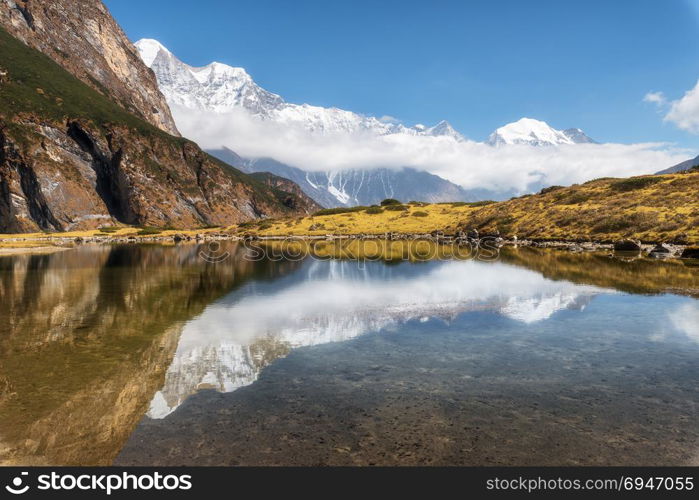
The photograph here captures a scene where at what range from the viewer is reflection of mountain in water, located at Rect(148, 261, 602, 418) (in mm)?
16625

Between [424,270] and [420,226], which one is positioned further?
[420,226]

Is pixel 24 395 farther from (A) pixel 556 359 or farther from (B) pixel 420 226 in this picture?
(B) pixel 420 226

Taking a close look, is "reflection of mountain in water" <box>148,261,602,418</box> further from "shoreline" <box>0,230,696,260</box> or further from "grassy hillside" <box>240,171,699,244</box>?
"grassy hillside" <box>240,171,699,244</box>

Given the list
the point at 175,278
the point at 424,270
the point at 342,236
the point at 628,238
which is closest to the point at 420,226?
the point at 342,236

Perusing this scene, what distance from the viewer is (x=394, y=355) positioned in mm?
18203

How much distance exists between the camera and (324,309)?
28.3 meters

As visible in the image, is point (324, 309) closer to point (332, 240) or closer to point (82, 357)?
point (82, 357)

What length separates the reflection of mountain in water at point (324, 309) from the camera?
16.6 meters

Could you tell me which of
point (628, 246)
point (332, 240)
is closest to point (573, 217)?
point (628, 246)

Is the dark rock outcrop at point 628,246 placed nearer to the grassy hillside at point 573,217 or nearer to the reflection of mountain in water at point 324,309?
the grassy hillside at point 573,217

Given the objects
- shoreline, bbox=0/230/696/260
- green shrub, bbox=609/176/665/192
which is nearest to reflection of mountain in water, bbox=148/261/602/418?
shoreline, bbox=0/230/696/260

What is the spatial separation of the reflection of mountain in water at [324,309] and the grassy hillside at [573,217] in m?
44.0
